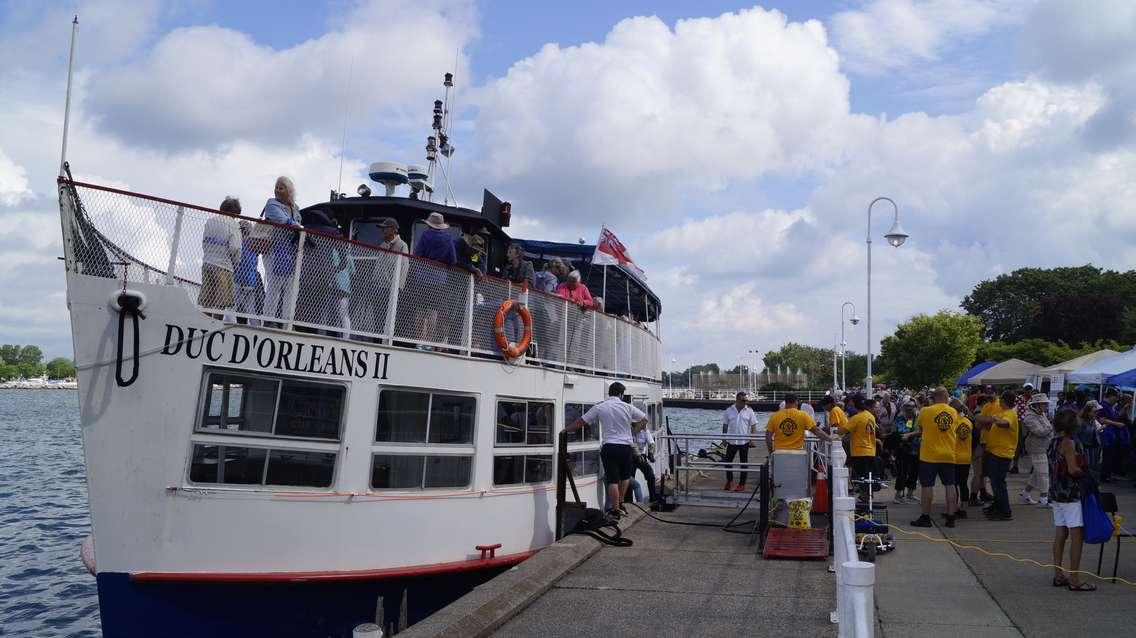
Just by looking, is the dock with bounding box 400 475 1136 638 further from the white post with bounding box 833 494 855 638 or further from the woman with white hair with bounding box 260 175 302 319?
the woman with white hair with bounding box 260 175 302 319

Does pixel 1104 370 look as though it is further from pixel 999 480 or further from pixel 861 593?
pixel 861 593

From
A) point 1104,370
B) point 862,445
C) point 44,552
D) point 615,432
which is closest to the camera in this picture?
point 615,432

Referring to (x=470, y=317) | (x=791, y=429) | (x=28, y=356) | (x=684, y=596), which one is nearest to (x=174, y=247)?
(x=470, y=317)

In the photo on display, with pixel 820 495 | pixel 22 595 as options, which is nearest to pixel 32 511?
pixel 22 595

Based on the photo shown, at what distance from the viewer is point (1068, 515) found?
8.28m

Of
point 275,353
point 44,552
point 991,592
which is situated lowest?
point 44,552

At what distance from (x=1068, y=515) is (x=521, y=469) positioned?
5.79 m

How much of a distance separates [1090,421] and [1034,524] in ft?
10.8

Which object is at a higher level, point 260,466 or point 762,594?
point 260,466

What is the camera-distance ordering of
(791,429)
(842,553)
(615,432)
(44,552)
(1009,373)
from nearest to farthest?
(842,553) → (615,432) → (791,429) → (44,552) → (1009,373)

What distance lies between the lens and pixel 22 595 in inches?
560

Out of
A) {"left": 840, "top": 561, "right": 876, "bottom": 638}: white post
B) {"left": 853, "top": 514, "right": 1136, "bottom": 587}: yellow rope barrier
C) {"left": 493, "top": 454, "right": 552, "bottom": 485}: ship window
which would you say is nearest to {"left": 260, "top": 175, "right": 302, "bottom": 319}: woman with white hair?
{"left": 493, "top": 454, "right": 552, "bottom": 485}: ship window

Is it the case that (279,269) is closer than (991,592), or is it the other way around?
(279,269)

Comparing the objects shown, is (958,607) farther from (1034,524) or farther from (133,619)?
(133,619)
